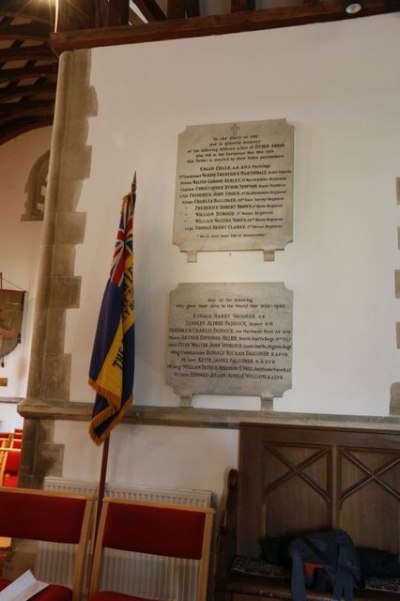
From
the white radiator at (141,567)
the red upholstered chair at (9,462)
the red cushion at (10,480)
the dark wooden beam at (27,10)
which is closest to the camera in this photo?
the white radiator at (141,567)

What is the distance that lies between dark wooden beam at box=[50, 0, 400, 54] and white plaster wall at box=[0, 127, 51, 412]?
5.12 m

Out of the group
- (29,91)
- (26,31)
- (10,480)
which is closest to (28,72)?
(29,91)

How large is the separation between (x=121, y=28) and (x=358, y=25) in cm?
151

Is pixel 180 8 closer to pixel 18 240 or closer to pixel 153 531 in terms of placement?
pixel 153 531

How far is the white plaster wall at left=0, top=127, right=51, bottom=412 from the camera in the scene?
7.97m

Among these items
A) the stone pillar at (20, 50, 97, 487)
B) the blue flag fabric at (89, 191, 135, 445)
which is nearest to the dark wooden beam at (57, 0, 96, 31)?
the stone pillar at (20, 50, 97, 487)

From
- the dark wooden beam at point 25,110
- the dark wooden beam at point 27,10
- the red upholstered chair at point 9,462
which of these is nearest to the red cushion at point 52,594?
the red upholstered chair at point 9,462

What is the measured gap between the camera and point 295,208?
2.98 metres

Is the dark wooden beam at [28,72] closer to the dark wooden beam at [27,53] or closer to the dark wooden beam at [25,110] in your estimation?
the dark wooden beam at [27,53]

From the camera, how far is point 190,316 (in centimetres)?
296

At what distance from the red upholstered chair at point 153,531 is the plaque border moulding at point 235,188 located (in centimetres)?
146

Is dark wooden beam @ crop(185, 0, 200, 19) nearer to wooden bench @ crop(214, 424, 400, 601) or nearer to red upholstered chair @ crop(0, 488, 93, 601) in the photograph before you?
wooden bench @ crop(214, 424, 400, 601)

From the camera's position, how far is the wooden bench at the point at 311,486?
2.39 metres

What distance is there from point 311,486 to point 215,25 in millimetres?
2783
